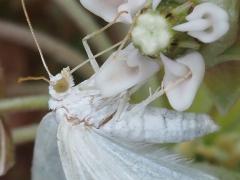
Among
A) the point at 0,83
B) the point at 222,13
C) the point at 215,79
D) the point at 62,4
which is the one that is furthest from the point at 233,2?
Result: the point at 62,4

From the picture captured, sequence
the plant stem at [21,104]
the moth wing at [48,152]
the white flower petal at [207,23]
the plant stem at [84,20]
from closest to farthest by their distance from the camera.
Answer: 1. the white flower petal at [207,23]
2. the moth wing at [48,152]
3. the plant stem at [21,104]
4. the plant stem at [84,20]

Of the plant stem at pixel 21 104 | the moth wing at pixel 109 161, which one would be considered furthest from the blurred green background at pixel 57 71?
the moth wing at pixel 109 161

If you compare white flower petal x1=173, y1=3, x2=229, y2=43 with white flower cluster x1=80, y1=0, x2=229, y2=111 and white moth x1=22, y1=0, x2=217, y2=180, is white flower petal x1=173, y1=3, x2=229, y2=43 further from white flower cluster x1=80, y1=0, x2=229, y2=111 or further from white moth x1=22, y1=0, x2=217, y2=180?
white moth x1=22, y1=0, x2=217, y2=180

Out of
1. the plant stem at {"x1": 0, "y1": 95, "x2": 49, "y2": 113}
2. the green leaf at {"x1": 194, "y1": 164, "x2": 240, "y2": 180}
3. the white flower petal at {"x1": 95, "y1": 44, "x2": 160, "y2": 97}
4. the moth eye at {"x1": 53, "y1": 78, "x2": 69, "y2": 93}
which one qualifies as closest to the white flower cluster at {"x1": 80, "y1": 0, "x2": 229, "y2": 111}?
the white flower petal at {"x1": 95, "y1": 44, "x2": 160, "y2": 97}

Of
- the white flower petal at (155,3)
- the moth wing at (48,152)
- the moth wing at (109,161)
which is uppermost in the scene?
the white flower petal at (155,3)

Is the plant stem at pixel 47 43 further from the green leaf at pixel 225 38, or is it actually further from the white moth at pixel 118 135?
the green leaf at pixel 225 38

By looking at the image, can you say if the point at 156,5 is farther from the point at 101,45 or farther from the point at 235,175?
the point at 101,45

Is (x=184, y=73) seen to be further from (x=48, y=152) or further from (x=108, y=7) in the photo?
(x=48, y=152)
